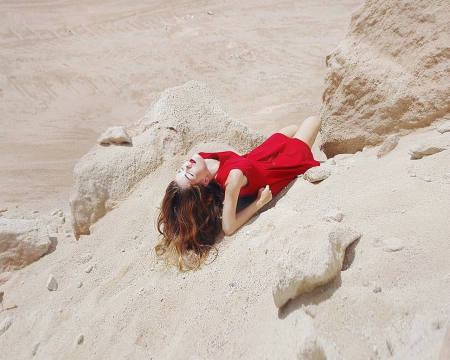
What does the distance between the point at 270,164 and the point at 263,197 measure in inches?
15.0

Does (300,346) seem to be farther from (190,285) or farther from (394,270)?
(190,285)

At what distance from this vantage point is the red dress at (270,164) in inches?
110

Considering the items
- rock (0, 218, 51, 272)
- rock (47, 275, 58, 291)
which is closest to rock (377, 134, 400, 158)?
rock (47, 275, 58, 291)

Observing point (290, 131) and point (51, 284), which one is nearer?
point (51, 284)

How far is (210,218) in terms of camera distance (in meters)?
2.72

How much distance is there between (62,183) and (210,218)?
3.44 metres

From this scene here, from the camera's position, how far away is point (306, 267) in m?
1.65

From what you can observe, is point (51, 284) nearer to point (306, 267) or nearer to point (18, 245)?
point (18, 245)

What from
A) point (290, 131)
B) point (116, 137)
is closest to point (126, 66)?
point (116, 137)

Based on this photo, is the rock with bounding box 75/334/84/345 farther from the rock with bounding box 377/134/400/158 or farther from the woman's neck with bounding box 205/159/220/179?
the rock with bounding box 377/134/400/158

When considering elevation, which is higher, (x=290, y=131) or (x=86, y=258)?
(x=290, y=131)

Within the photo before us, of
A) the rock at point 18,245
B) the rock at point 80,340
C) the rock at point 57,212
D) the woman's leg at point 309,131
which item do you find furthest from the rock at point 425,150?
the rock at point 57,212

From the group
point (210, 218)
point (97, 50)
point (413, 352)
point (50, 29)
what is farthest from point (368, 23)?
point (50, 29)

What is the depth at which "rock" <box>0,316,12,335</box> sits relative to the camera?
2764mm
